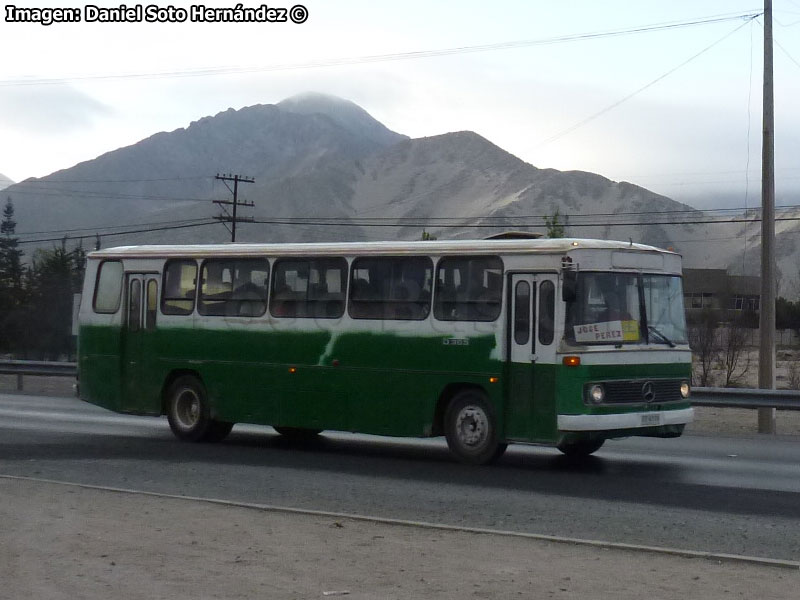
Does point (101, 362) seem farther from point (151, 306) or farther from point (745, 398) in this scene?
point (745, 398)

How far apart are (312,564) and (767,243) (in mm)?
17784

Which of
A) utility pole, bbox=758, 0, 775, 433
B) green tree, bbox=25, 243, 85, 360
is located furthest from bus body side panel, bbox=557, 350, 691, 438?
green tree, bbox=25, 243, 85, 360

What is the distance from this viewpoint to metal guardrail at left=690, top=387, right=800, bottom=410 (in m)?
19.1

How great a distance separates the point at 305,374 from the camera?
53.4 ft

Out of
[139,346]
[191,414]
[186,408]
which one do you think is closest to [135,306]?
[139,346]

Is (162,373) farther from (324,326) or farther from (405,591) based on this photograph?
(405,591)

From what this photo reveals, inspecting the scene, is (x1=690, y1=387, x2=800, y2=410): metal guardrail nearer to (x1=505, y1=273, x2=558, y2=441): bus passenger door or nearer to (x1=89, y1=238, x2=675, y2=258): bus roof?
(x1=89, y1=238, x2=675, y2=258): bus roof

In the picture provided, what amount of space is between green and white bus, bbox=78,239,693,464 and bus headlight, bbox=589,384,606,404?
0.03 meters

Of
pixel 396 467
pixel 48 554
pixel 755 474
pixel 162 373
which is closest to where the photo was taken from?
pixel 48 554

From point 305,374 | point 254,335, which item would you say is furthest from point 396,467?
point 254,335

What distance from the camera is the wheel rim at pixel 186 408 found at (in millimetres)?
17692

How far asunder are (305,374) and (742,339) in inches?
1640

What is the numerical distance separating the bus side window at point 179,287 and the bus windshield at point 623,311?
636cm

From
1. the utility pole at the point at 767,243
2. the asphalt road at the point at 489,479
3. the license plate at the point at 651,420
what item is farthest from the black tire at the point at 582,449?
the utility pole at the point at 767,243
